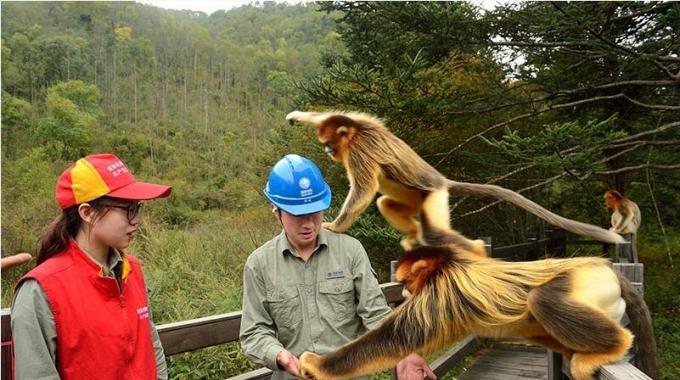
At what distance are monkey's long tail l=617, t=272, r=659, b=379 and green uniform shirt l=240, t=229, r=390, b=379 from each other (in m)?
0.86

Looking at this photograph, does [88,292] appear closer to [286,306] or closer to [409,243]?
[286,306]

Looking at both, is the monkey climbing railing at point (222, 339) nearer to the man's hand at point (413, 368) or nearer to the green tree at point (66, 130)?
the man's hand at point (413, 368)

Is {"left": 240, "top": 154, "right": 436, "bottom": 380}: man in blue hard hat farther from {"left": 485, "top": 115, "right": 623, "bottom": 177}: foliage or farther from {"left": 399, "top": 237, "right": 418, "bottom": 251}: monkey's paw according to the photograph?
{"left": 485, "top": 115, "right": 623, "bottom": 177}: foliage

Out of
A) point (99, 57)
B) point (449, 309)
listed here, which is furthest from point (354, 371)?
point (99, 57)

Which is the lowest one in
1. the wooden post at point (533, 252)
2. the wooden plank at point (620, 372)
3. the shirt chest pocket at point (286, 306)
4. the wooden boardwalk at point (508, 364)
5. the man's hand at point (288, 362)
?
the wooden boardwalk at point (508, 364)

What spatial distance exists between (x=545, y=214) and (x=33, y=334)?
2.03m

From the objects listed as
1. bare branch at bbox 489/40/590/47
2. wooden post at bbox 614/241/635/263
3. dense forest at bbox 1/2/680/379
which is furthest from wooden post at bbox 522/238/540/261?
→ bare branch at bbox 489/40/590/47

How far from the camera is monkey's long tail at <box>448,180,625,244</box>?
1933 millimetres

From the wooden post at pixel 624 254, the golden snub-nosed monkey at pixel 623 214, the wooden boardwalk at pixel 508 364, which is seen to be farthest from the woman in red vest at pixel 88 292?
the golden snub-nosed monkey at pixel 623 214

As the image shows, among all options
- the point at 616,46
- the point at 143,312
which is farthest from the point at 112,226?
the point at 616,46

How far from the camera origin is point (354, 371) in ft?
5.03

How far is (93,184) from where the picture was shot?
4.94 ft

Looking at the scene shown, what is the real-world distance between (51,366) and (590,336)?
4.90 feet

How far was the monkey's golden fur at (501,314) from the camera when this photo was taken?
1477 millimetres
